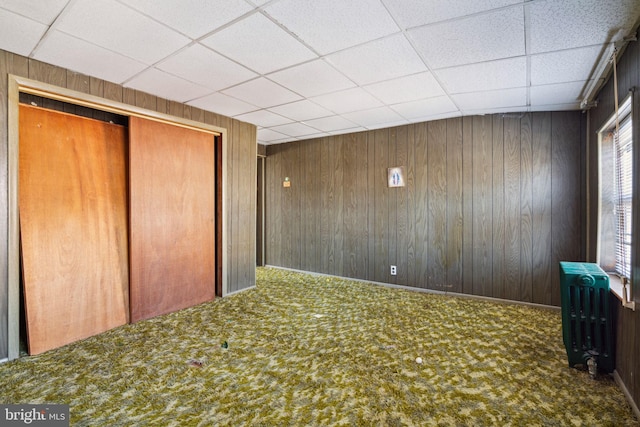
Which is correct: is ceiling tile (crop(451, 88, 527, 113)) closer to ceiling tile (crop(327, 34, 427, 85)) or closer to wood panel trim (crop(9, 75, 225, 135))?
ceiling tile (crop(327, 34, 427, 85))

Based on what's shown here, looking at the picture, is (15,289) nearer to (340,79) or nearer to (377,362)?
(377,362)

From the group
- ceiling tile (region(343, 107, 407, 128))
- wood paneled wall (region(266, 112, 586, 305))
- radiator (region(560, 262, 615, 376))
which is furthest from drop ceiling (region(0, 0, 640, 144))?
radiator (region(560, 262, 615, 376))

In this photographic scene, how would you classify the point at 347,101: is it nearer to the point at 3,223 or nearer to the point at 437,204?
the point at 437,204

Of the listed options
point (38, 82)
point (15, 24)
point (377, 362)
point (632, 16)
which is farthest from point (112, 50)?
point (632, 16)

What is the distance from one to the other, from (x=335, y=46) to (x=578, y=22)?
5.24 feet

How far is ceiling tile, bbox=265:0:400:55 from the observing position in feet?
6.19

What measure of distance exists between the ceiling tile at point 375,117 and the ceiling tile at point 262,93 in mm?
1015

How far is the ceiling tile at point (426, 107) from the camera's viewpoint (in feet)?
11.8

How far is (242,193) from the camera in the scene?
454 cm

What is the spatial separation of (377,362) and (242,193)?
2995 mm

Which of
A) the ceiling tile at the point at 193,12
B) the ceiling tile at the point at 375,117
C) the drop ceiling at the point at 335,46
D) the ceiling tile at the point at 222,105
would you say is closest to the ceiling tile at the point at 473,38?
the drop ceiling at the point at 335,46

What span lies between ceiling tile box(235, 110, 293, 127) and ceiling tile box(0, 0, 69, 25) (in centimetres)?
224

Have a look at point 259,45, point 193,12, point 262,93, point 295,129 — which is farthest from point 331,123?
point 193,12

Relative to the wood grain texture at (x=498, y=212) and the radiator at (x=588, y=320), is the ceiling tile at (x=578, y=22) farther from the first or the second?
the wood grain texture at (x=498, y=212)
